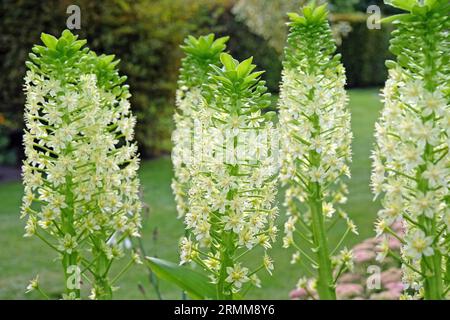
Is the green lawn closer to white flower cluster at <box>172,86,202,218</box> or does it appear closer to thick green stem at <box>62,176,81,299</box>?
white flower cluster at <box>172,86,202,218</box>

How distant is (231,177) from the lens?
2.41m

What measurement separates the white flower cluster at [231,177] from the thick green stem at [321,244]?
0.56 m

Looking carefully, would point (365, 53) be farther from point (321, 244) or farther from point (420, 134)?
point (420, 134)

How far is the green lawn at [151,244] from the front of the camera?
259 inches

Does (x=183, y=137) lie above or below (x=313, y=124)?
above

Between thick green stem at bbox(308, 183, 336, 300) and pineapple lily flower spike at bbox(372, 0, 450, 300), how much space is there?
78cm

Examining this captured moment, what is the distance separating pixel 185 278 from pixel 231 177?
1.93 feet

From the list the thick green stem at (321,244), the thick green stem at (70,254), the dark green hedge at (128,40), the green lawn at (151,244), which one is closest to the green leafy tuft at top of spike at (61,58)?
the thick green stem at (70,254)

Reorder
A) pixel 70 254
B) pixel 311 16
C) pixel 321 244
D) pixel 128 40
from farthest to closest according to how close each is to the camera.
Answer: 1. pixel 128 40
2. pixel 321 244
3. pixel 311 16
4. pixel 70 254

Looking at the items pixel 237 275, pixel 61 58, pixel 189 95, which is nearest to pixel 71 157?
pixel 61 58
